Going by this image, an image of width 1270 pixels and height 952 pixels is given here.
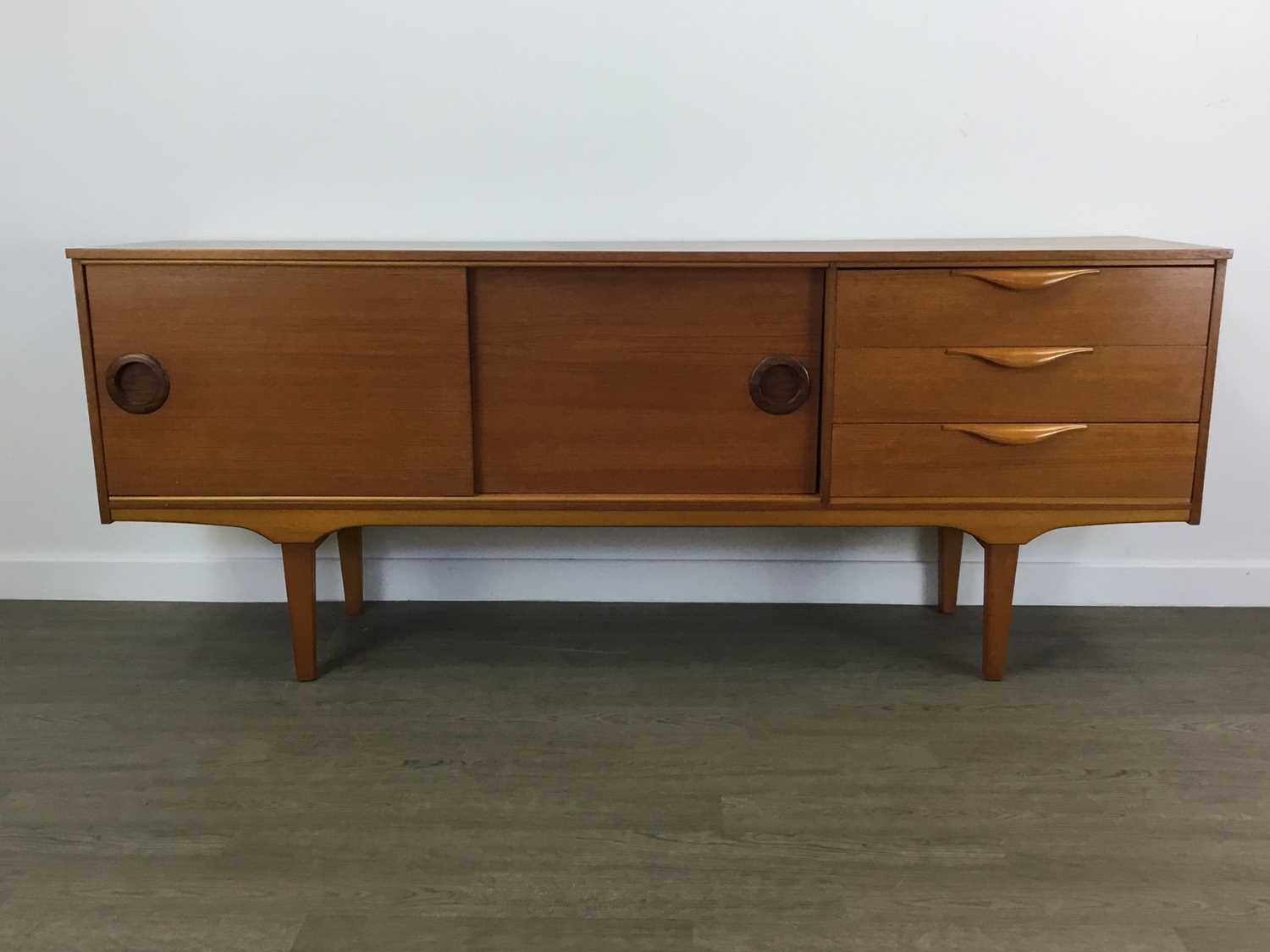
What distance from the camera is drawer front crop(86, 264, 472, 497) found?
158 cm

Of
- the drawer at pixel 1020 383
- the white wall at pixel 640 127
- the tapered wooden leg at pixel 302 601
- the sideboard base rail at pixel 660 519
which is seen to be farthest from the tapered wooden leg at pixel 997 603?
the tapered wooden leg at pixel 302 601

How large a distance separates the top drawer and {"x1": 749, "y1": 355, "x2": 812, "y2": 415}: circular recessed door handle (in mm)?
79

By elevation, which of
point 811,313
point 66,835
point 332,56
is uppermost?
point 332,56

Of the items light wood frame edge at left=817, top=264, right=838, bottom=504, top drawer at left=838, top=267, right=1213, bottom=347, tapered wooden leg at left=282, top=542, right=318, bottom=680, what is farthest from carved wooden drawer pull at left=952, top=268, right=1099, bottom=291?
tapered wooden leg at left=282, top=542, right=318, bottom=680

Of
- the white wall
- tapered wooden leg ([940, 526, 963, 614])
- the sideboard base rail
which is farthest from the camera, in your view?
tapered wooden leg ([940, 526, 963, 614])

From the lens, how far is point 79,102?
1.94 m

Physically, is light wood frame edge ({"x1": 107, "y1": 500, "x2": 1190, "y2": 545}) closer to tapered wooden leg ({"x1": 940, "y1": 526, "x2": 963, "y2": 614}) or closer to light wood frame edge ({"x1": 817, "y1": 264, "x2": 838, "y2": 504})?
light wood frame edge ({"x1": 817, "y1": 264, "x2": 838, "y2": 504})

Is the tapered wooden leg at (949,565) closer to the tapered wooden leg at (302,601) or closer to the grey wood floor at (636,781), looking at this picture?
the grey wood floor at (636,781)

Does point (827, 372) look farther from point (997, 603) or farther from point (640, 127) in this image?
point (640, 127)

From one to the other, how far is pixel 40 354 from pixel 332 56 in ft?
2.56

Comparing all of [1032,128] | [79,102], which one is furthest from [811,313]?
[79,102]

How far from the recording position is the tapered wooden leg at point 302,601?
171cm

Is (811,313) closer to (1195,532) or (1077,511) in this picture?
(1077,511)

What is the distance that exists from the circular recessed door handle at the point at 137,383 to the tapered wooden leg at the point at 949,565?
1351 mm
